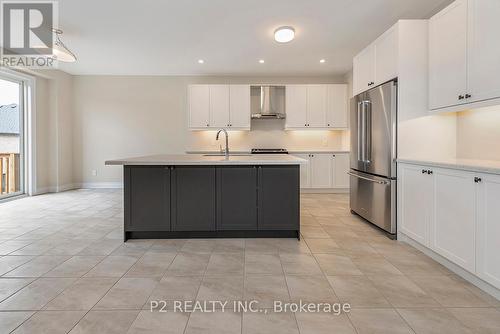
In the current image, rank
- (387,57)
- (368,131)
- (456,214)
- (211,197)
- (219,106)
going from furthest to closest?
1. (219,106)
2. (368,131)
3. (387,57)
4. (211,197)
5. (456,214)

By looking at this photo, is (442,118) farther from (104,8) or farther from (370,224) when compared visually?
(104,8)

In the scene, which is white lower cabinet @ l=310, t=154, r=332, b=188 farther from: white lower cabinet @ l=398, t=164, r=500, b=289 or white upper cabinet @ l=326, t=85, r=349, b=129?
white lower cabinet @ l=398, t=164, r=500, b=289

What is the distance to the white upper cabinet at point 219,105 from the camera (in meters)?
6.35

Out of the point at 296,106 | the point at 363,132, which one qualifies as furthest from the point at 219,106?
the point at 363,132

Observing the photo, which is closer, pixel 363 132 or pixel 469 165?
pixel 469 165

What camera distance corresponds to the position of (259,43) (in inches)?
185

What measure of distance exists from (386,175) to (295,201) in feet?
3.55

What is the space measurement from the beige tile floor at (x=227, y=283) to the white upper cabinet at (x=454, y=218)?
0.63 ft

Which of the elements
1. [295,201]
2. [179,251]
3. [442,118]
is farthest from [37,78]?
[442,118]

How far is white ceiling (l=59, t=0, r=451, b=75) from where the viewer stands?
347 centimetres

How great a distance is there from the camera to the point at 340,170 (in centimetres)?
614

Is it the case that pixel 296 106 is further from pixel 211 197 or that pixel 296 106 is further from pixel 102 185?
pixel 102 185

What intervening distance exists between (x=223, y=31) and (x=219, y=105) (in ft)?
7.38

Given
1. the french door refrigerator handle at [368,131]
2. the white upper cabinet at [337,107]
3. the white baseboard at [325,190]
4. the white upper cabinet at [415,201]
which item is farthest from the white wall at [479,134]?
the white upper cabinet at [337,107]
